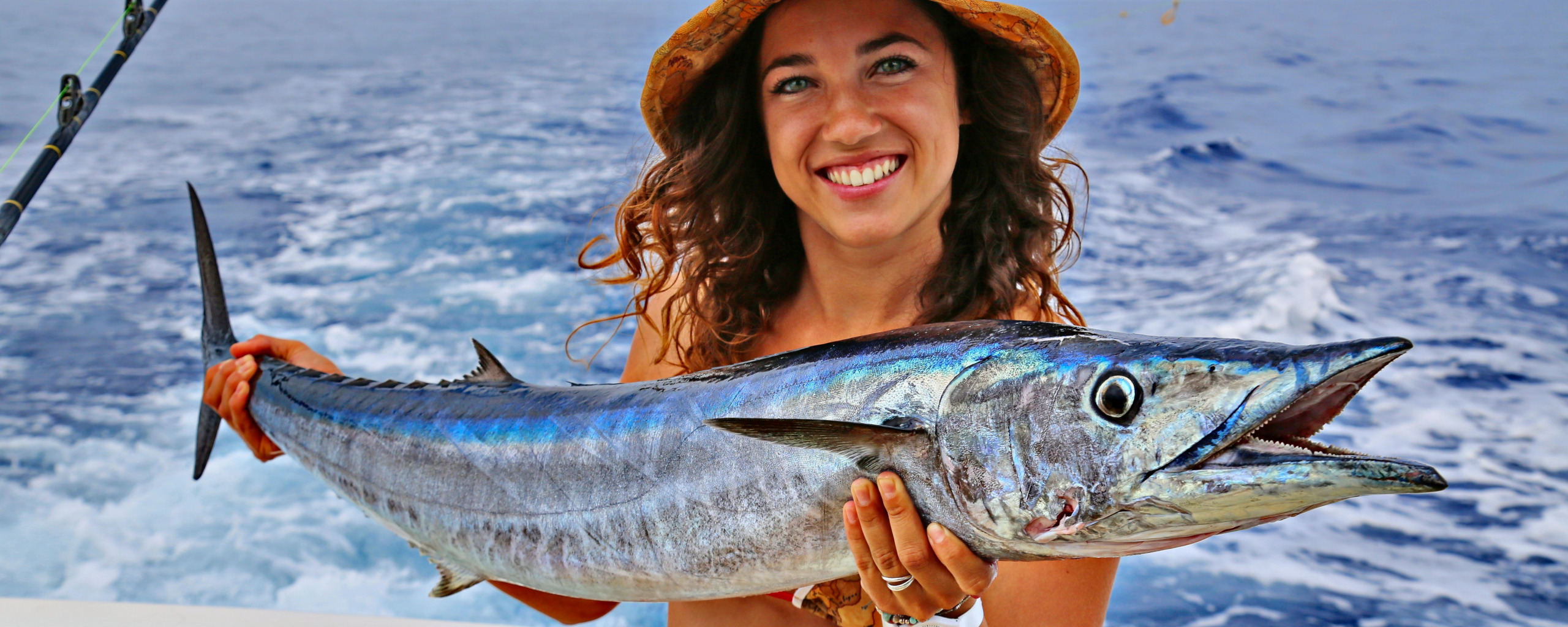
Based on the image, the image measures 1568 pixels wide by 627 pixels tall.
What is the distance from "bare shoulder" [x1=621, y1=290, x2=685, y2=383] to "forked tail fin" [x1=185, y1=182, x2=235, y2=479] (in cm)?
96

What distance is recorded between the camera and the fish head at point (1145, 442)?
3.28 ft

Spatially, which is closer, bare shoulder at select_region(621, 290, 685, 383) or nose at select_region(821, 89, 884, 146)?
nose at select_region(821, 89, 884, 146)

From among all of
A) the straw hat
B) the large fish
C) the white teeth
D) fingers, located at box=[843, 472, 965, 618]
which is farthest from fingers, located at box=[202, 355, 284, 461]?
fingers, located at box=[843, 472, 965, 618]

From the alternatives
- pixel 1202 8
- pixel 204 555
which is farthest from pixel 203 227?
pixel 1202 8

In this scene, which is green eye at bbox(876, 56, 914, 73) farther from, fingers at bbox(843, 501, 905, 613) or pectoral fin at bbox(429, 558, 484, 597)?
A: pectoral fin at bbox(429, 558, 484, 597)

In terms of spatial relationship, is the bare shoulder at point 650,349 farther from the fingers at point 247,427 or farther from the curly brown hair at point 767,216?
the fingers at point 247,427

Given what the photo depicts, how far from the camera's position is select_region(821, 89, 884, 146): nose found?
192 centimetres

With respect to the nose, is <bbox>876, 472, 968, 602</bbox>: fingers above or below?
below

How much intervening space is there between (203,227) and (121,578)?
377 centimetres

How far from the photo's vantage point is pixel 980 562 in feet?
4.31

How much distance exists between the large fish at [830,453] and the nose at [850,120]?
58cm

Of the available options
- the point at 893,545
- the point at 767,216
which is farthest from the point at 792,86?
the point at 893,545

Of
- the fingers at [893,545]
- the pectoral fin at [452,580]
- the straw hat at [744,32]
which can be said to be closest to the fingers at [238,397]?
the pectoral fin at [452,580]

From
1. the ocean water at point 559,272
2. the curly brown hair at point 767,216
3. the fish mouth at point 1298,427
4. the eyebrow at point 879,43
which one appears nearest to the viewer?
the fish mouth at point 1298,427
